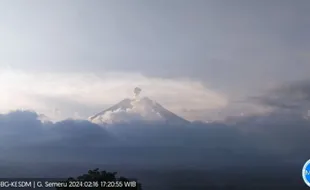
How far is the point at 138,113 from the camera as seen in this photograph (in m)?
3.49

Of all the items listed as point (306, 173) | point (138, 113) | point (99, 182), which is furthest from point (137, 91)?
point (306, 173)

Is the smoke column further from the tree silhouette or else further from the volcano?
the tree silhouette

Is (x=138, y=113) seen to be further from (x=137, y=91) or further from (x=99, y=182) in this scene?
(x=99, y=182)

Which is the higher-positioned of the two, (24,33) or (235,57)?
(24,33)

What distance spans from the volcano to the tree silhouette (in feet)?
1.41

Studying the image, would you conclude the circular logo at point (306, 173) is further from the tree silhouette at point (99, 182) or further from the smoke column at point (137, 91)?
the smoke column at point (137, 91)

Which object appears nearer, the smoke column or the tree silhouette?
the tree silhouette

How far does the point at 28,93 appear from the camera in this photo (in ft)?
11.5

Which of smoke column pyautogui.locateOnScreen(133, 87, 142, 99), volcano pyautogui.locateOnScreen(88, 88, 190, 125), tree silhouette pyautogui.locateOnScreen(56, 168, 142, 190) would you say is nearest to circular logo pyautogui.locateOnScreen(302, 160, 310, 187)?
volcano pyautogui.locateOnScreen(88, 88, 190, 125)

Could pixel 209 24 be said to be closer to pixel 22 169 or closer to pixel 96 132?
pixel 96 132

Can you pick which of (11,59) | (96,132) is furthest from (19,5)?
(96,132)

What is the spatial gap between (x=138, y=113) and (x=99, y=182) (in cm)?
65

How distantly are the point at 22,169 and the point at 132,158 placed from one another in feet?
2.98

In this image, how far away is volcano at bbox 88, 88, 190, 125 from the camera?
3.48 metres
